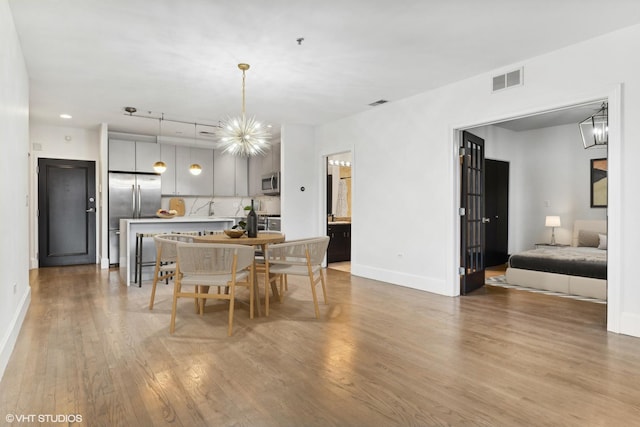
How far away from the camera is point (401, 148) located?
17.4 feet

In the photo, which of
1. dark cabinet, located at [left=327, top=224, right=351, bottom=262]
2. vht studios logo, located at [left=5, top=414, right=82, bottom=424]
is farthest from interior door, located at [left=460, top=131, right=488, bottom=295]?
vht studios logo, located at [left=5, top=414, right=82, bottom=424]

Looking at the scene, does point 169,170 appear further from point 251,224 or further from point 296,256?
point 296,256

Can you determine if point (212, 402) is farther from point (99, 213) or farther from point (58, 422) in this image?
point (99, 213)

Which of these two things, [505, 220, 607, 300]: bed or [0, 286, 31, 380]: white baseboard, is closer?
[0, 286, 31, 380]: white baseboard

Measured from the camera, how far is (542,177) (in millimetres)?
7203

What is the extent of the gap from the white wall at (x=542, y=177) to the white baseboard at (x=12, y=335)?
639cm

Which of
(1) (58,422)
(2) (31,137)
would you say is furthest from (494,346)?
(2) (31,137)

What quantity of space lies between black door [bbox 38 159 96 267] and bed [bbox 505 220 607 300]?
23.8 ft

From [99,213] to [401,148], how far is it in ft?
18.7

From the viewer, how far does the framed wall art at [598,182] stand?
6.47m

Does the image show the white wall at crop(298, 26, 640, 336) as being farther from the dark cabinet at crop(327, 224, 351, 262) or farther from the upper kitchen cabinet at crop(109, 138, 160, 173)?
the upper kitchen cabinet at crop(109, 138, 160, 173)

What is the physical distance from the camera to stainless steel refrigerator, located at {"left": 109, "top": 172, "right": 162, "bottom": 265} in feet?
23.2

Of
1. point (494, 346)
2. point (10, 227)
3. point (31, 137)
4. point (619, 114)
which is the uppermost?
point (31, 137)

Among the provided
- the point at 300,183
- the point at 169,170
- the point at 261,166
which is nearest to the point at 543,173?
the point at 300,183
